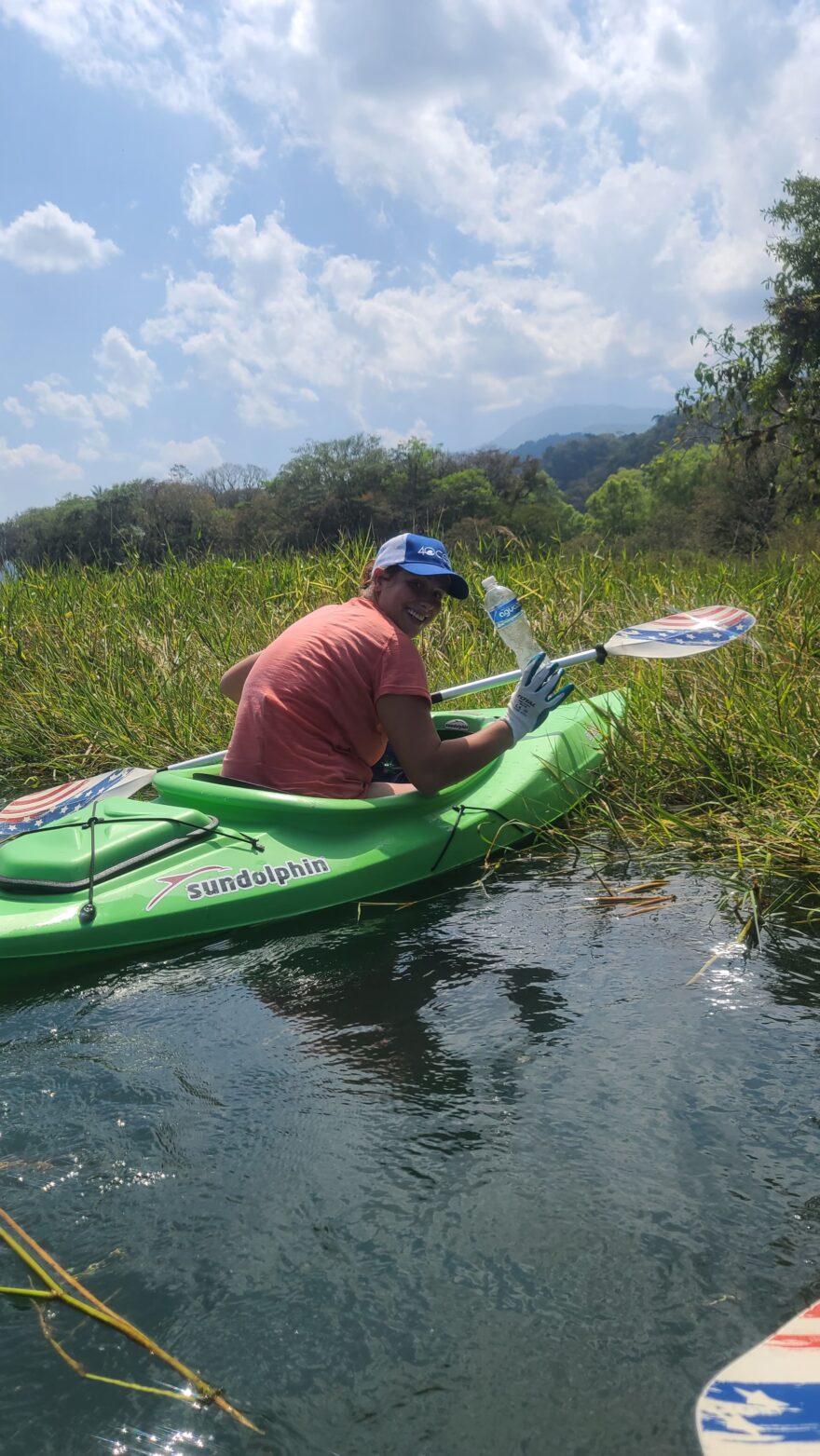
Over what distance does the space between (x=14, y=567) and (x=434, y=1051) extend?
626cm

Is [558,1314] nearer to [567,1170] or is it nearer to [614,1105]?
[567,1170]

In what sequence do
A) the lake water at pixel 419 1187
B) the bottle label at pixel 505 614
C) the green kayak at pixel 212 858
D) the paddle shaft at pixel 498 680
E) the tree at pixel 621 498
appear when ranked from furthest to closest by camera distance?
the tree at pixel 621 498 < the paddle shaft at pixel 498 680 < the bottle label at pixel 505 614 < the green kayak at pixel 212 858 < the lake water at pixel 419 1187

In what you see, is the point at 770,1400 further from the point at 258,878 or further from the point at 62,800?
the point at 62,800

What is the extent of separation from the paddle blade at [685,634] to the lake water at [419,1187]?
131 centimetres

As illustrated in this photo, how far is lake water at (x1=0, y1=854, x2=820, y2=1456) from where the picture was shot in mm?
1433

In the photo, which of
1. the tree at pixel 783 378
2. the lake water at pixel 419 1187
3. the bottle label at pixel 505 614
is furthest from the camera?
the tree at pixel 783 378

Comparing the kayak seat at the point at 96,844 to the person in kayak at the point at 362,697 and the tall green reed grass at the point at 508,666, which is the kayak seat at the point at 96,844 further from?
the tall green reed grass at the point at 508,666

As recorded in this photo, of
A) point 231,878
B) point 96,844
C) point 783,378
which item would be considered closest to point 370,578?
point 231,878

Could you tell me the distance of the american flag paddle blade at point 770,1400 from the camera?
4.07 feet

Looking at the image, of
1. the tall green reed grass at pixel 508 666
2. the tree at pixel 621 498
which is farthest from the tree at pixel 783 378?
the tree at pixel 621 498

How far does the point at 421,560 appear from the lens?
336 cm

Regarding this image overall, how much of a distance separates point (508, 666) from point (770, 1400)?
170 inches

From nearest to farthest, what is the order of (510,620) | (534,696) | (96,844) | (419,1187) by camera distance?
1. (419,1187)
2. (96,844)
3. (534,696)
4. (510,620)

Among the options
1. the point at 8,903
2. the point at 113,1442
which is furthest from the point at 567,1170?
the point at 8,903
